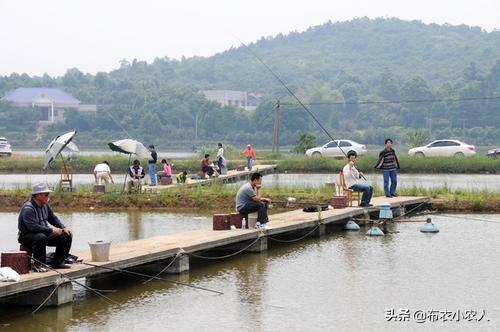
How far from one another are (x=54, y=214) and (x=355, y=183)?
30.0 ft

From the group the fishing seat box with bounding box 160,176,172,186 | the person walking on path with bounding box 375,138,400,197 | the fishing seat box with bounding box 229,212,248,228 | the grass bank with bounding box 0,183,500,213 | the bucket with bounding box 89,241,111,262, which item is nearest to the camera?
the bucket with bounding box 89,241,111,262

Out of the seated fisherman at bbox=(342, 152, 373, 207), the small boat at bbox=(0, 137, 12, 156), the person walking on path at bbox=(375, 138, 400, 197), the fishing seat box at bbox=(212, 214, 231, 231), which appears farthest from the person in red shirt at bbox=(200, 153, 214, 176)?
the small boat at bbox=(0, 137, 12, 156)

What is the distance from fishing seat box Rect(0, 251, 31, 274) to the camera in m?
12.6

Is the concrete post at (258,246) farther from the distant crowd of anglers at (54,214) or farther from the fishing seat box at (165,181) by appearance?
the fishing seat box at (165,181)

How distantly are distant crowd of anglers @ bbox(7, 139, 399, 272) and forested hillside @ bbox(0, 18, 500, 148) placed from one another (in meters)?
39.3

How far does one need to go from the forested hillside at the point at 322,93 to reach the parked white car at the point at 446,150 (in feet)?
70.7

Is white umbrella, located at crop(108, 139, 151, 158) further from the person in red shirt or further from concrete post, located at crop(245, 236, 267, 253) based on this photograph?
concrete post, located at crop(245, 236, 267, 253)

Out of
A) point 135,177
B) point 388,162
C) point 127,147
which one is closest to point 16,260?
point 388,162

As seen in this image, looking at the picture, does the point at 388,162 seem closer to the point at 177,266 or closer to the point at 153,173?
the point at 153,173

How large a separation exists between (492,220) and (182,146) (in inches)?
2913

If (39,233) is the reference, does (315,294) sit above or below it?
below

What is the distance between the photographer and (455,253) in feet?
57.9

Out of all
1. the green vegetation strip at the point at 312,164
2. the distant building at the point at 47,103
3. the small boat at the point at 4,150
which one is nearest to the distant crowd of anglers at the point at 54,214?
the green vegetation strip at the point at 312,164

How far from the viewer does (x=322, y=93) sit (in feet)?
363
